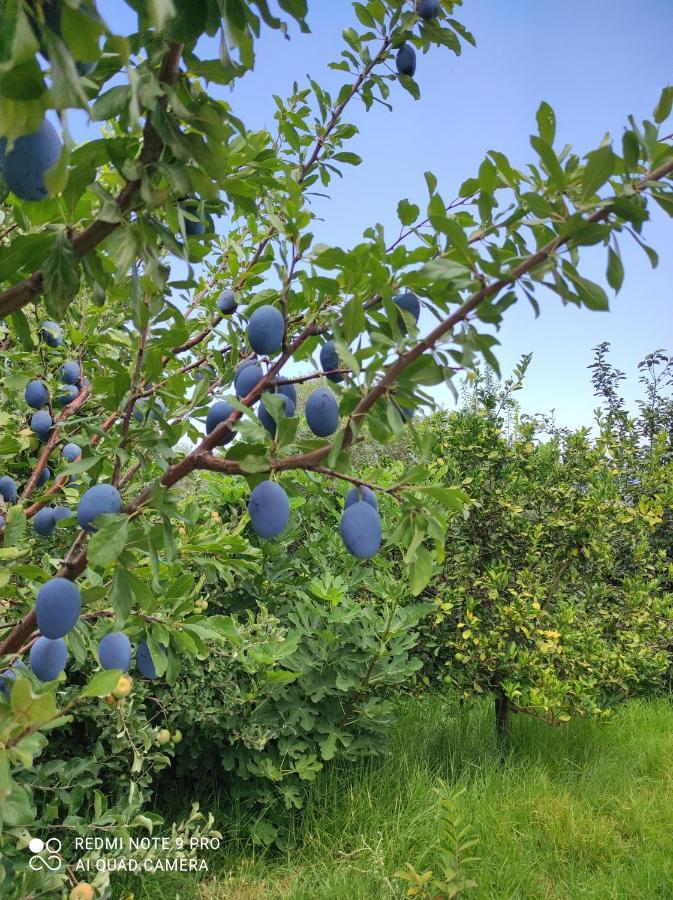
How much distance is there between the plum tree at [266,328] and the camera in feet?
3.42

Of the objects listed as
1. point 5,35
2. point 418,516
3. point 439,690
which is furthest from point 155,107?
point 439,690

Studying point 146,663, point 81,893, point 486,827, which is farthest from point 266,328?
point 486,827

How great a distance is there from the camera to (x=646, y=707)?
4.85 metres

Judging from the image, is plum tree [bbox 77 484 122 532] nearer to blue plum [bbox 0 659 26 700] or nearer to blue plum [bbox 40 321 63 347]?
blue plum [bbox 0 659 26 700]

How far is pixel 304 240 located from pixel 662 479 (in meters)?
4.45

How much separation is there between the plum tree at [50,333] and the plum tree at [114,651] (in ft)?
3.34

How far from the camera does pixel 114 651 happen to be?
50.8 inches

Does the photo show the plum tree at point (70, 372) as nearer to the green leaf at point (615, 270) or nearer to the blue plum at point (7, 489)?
the blue plum at point (7, 489)

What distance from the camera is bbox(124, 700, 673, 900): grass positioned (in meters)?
2.52

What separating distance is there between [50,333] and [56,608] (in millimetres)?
1150

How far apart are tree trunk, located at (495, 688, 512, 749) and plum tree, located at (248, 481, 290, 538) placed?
3.30m

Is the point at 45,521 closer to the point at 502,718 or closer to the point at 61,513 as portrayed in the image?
the point at 61,513

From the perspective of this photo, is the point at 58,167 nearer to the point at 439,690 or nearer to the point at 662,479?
the point at 439,690

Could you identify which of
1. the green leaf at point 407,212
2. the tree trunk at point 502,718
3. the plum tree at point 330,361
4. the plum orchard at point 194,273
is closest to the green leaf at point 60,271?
the plum orchard at point 194,273
